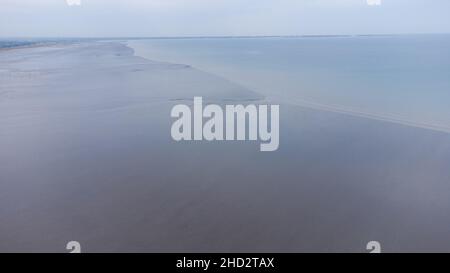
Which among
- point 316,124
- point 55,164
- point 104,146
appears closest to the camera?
point 55,164

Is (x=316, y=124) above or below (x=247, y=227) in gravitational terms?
above

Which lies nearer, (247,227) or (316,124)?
(247,227)

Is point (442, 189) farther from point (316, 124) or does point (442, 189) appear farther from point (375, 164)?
point (316, 124)
